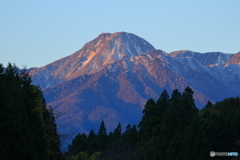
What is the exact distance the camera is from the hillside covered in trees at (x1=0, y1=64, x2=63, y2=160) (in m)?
28.8

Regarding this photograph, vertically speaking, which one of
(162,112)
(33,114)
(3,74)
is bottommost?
(33,114)

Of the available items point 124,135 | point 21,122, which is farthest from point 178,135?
point 124,135

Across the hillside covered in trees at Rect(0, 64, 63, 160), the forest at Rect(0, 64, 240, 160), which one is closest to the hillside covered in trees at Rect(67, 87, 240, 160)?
the forest at Rect(0, 64, 240, 160)

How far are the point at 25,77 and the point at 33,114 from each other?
3523 mm

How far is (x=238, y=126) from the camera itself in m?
51.3

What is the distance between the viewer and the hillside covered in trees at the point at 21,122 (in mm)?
28797

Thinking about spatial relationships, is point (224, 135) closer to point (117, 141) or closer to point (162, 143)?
point (162, 143)

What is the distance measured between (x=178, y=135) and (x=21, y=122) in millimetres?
27629

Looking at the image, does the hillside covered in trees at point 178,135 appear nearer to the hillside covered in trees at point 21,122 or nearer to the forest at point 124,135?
the forest at point 124,135

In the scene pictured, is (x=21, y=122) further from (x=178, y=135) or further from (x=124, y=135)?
(x=124, y=135)

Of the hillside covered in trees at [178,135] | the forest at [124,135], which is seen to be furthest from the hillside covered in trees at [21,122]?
the hillside covered in trees at [178,135]

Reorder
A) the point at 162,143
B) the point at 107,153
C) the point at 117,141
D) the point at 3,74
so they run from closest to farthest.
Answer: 1. the point at 3,74
2. the point at 162,143
3. the point at 107,153
4. the point at 117,141

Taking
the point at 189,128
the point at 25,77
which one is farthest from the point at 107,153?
the point at 25,77

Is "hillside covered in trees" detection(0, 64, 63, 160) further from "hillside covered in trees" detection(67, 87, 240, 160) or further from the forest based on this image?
"hillside covered in trees" detection(67, 87, 240, 160)
